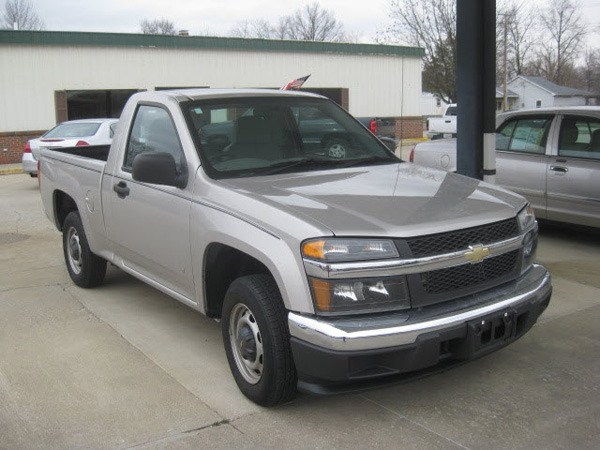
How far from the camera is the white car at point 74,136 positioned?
15.0 m

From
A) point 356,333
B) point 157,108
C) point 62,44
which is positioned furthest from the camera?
point 62,44

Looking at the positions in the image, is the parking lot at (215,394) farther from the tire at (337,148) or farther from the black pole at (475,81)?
the black pole at (475,81)

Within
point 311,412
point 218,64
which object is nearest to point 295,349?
point 311,412

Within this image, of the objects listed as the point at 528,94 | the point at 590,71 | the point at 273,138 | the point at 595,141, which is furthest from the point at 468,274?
the point at 590,71

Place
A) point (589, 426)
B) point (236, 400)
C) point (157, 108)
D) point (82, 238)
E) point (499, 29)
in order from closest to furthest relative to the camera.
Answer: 1. point (589, 426)
2. point (236, 400)
3. point (157, 108)
4. point (82, 238)
5. point (499, 29)

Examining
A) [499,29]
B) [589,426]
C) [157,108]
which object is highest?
[499,29]

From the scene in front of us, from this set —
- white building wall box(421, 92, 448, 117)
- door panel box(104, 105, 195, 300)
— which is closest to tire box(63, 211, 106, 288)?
door panel box(104, 105, 195, 300)

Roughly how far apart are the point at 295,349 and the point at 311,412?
1.97 ft

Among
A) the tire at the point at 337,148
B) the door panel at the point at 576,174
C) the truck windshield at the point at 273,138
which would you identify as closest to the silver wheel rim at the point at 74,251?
the truck windshield at the point at 273,138

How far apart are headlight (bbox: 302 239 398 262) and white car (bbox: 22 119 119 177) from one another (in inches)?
479

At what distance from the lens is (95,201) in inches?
229

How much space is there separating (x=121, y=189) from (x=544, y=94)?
66.3m

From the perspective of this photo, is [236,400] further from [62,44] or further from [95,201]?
[62,44]

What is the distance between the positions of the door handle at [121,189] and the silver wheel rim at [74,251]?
1.30 metres
